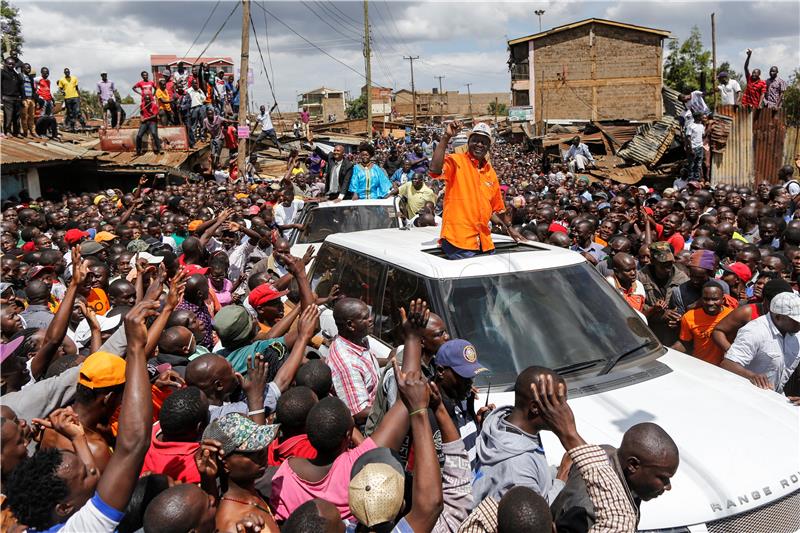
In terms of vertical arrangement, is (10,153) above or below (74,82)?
below

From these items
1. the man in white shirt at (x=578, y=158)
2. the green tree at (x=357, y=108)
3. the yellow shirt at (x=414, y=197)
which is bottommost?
the yellow shirt at (x=414, y=197)

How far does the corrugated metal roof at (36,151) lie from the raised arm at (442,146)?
522 inches

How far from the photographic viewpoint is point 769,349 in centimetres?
427

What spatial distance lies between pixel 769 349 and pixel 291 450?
3.23m

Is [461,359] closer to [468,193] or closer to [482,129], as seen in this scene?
[468,193]

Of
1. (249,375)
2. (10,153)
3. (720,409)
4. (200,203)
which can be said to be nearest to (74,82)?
(10,153)

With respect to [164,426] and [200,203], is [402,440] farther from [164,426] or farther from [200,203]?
[200,203]

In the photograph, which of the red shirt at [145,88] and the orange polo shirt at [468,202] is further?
the red shirt at [145,88]

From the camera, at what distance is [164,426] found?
10.00 ft

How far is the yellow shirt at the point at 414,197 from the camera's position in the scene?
984 cm

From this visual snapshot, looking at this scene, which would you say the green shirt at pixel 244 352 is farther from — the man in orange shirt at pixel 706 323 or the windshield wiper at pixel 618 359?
the man in orange shirt at pixel 706 323

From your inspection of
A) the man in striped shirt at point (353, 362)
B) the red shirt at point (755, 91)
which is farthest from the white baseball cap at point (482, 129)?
the red shirt at point (755, 91)

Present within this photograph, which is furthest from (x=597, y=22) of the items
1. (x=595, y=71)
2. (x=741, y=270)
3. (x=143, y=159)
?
(x=741, y=270)

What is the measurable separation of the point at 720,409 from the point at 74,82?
23.4 m
